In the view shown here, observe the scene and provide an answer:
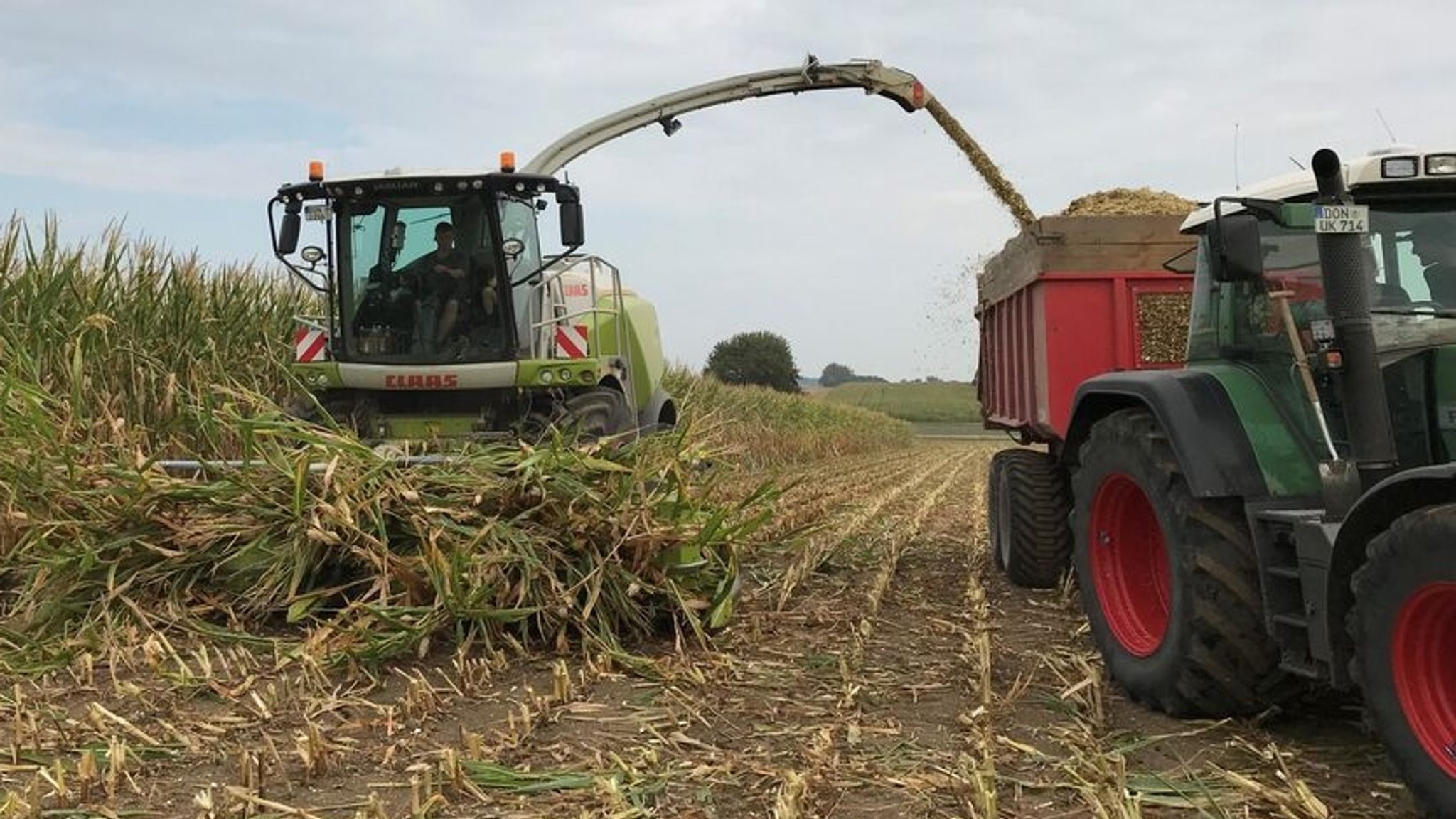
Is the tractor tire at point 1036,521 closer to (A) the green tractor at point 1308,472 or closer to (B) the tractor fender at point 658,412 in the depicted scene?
(A) the green tractor at point 1308,472

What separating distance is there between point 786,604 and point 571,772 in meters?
2.70

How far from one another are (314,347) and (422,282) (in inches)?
Result: 31.8

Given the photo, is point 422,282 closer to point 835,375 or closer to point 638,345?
point 638,345

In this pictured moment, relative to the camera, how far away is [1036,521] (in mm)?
6336

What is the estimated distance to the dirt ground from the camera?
2889mm

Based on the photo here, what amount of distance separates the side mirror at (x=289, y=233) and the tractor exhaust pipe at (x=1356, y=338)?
5.41 meters

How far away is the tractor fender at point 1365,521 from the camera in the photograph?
2.66 meters

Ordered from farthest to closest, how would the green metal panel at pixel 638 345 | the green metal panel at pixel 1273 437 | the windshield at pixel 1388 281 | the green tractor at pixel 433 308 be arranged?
1. the green metal panel at pixel 638 345
2. the green tractor at pixel 433 308
3. the green metal panel at pixel 1273 437
4. the windshield at pixel 1388 281

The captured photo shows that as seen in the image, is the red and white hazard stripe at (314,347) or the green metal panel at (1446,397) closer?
the green metal panel at (1446,397)

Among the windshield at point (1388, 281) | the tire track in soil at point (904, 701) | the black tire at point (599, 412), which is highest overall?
the windshield at point (1388, 281)

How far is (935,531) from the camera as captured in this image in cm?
936

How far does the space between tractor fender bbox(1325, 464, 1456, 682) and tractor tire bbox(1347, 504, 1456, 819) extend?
0.28ft

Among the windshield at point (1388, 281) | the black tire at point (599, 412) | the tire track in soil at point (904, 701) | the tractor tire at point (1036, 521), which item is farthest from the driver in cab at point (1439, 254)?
the black tire at point (599, 412)

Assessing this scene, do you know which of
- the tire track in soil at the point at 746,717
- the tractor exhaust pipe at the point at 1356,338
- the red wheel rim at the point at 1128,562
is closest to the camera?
the tire track in soil at the point at 746,717
